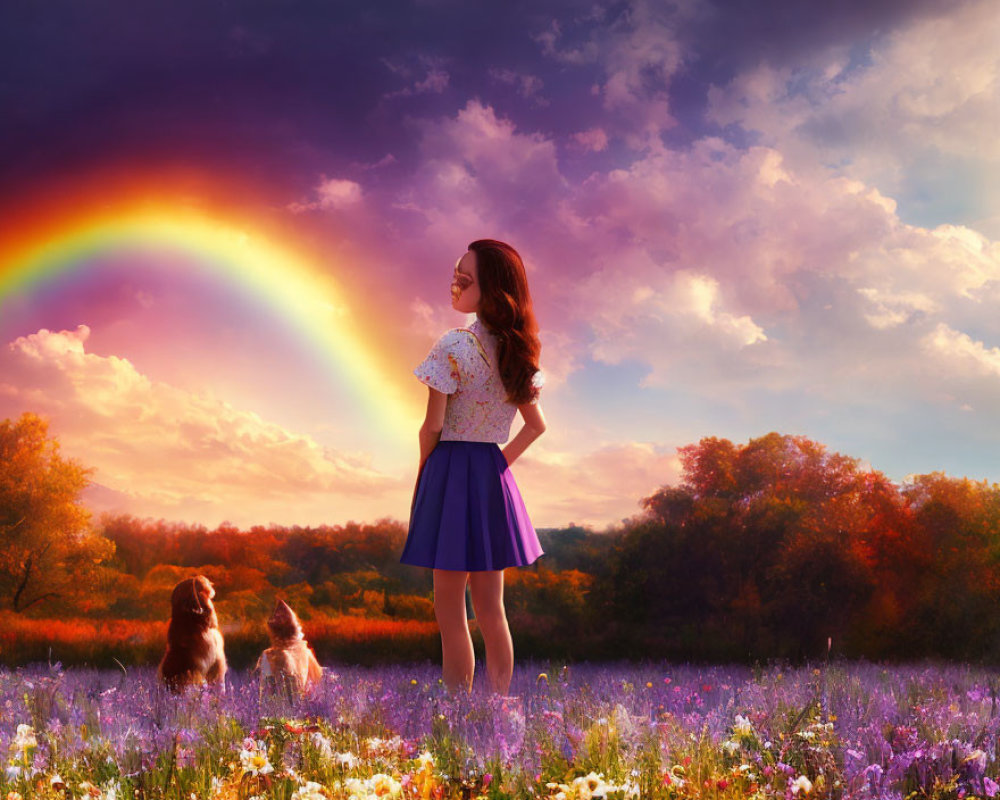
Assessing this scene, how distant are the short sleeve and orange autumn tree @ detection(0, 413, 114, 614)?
7.53m

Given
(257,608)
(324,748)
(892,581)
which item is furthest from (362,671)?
(892,581)

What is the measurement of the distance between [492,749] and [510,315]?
8.86 ft

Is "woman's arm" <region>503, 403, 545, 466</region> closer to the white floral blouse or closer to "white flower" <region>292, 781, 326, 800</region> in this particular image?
the white floral blouse

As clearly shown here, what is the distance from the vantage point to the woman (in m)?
5.23

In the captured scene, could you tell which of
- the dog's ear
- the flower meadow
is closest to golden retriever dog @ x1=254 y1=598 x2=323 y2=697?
the dog's ear

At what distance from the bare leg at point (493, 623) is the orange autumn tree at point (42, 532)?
7207 mm

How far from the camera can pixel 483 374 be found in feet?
17.5

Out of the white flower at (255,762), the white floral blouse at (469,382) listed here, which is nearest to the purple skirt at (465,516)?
the white floral blouse at (469,382)

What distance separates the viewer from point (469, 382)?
532cm

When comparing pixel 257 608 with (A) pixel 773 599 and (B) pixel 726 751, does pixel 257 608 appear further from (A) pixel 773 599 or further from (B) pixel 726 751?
(B) pixel 726 751

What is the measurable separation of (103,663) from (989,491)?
1010cm

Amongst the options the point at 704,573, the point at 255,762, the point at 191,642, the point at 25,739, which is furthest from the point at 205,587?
the point at 704,573

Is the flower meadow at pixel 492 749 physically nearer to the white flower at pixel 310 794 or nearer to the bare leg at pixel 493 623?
the white flower at pixel 310 794

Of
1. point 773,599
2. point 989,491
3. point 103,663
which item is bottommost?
point 103,663
